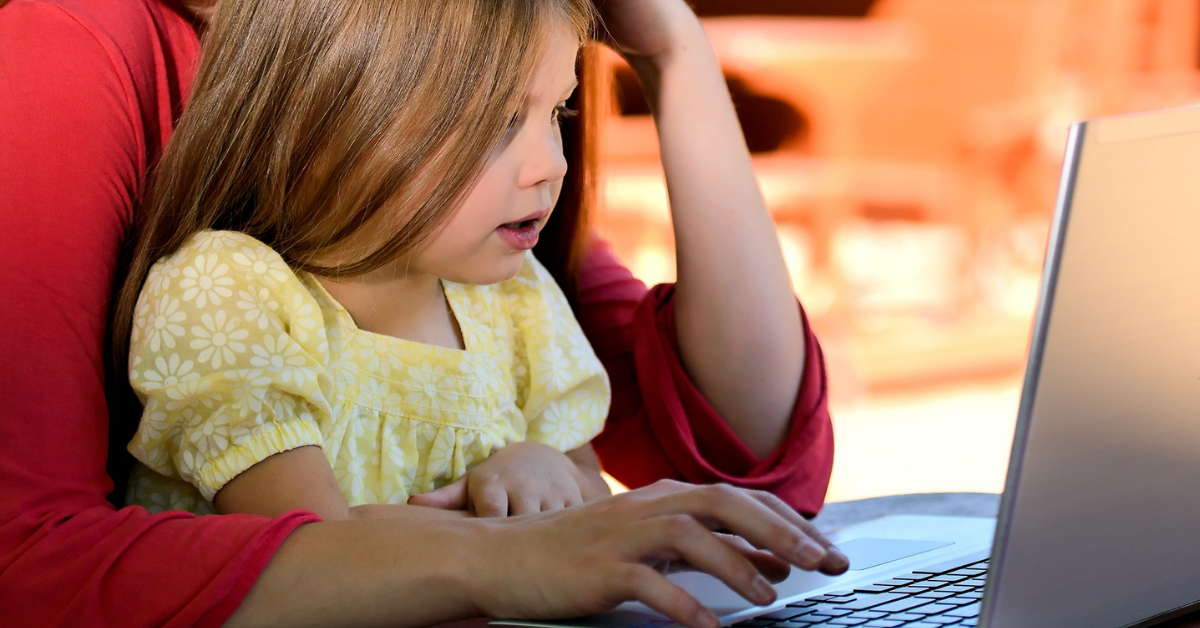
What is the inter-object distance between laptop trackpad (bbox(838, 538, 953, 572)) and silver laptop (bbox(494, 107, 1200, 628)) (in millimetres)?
153

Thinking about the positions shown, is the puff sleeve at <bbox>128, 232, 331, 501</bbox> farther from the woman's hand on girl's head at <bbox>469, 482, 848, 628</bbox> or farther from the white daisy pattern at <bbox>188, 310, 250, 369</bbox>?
the woman's hand on girl's head at <bbox>469, 482, 848, 628</bbox>

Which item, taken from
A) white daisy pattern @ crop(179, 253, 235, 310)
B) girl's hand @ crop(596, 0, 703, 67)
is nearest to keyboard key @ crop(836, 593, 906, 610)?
white daisy pattern @ crop(179, 253, 235, 310)

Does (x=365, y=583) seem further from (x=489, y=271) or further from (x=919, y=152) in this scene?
(x=919, y=152)

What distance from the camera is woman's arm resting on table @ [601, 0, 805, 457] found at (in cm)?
100

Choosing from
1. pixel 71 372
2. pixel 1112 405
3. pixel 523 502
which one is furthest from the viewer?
pixel 523 502

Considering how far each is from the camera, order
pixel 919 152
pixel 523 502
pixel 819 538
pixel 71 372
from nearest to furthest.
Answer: pixel 819 538
pixel 71 372
pixel 523 502
pixel 919 152

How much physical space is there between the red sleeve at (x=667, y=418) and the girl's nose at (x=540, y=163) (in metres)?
0.30

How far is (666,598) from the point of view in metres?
0.55

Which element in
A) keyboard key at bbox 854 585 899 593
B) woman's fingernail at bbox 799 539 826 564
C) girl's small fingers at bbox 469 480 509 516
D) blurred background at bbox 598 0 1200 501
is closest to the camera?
woman's fingernail at bbox 799 539 826 564

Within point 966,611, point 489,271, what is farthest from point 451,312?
point 966,611

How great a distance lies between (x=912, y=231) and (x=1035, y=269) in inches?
17.9

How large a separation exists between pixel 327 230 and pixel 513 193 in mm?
133

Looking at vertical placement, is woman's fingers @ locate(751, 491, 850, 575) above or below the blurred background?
above

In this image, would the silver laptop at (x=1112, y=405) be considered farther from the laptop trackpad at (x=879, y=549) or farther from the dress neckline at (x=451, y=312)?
the dress neckline at (x=451, y=312)
